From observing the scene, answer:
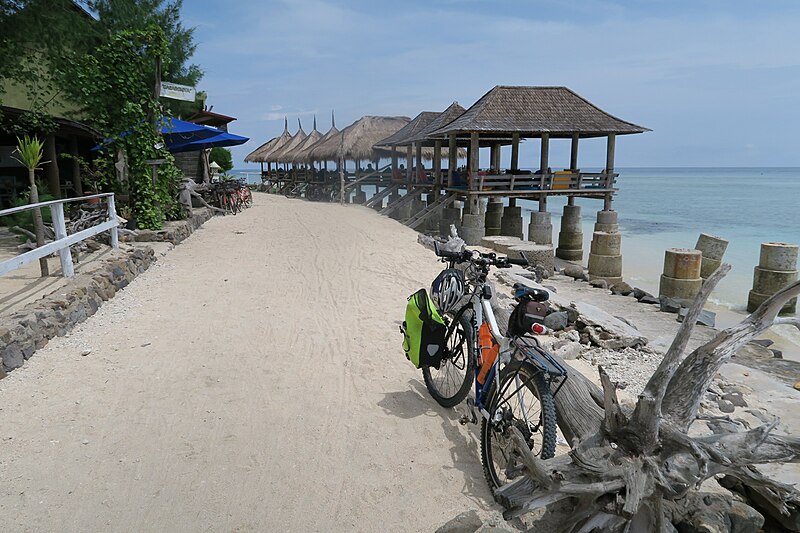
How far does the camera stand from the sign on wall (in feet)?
32.8

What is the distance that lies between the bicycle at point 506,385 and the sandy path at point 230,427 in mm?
280

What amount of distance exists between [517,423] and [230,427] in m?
1.89

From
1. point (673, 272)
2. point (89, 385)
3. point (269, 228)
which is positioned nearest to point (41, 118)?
point (269, 228)

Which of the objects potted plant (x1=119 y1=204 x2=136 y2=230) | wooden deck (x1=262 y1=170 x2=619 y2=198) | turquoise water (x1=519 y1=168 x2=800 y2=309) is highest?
wooden deck (x1=262 y1=170 x2=619 y2=198)

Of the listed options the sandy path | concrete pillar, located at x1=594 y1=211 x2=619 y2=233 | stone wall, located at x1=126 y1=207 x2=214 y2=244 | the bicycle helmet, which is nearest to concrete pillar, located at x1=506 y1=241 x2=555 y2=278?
the sandy path

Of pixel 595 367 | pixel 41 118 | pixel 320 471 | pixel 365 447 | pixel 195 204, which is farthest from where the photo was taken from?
pixel 195 204

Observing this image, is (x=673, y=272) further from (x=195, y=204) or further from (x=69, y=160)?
(x=69, y=160)

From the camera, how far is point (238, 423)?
349 cm

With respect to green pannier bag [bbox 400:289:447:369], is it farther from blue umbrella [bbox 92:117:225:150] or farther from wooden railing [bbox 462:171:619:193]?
wooden railing [bbox 462:171:619:193]

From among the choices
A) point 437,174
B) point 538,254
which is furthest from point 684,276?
point 437,174

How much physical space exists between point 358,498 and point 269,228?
412 inches

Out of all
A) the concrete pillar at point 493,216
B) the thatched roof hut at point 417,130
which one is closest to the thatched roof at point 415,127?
the thatched roof hut at point 417,130

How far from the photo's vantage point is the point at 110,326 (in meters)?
5.21

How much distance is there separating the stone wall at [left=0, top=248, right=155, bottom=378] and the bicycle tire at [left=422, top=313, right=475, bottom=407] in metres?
3.18
